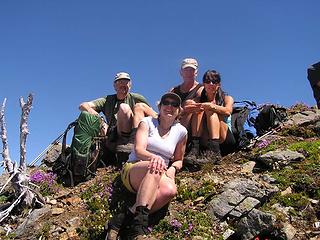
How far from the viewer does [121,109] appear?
9.23 m

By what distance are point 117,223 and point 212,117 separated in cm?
332

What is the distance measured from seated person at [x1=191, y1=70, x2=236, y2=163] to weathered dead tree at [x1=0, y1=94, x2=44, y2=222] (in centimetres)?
327

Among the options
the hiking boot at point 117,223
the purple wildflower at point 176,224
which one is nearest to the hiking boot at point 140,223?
the hiking boot at point 117,223

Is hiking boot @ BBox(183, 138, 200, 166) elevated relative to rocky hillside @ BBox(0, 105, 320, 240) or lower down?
elevated

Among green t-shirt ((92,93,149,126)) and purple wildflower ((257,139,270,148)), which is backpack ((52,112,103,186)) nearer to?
green t-shirt ((92,93,149,126))

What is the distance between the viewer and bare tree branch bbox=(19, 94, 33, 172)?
8.40m

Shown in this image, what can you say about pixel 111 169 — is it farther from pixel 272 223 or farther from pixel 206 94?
pixel 272 223

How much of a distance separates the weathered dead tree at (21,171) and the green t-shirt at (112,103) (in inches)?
79.8

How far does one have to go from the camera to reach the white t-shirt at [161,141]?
729 centimetres

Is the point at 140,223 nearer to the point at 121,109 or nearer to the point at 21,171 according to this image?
the point at 21,171

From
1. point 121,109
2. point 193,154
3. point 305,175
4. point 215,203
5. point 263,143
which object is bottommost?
point 215,203

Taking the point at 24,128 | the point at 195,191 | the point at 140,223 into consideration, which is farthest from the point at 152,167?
the point at 24,128

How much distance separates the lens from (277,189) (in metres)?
8.11

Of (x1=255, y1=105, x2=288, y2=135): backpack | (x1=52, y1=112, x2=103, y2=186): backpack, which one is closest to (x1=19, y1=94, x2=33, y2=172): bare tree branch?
(x1=52, y1=112, x2=103, y2=186): backpack
